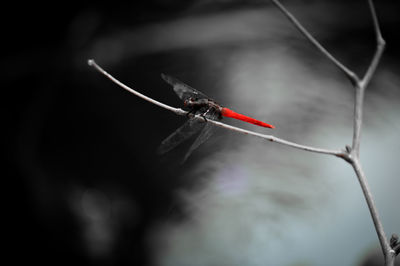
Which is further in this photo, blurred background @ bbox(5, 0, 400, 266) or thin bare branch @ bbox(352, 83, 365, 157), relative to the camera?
blurred background @ bbox(5, 0, 400, 266)

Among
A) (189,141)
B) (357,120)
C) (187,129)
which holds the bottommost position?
(189,141)

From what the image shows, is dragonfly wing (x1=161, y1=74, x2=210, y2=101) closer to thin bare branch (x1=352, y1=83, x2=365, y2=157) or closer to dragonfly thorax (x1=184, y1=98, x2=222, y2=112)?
dragonfly thorax (x1=184, y1=98, x2=222, y2=112)

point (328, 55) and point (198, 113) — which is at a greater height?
point (328, 55)

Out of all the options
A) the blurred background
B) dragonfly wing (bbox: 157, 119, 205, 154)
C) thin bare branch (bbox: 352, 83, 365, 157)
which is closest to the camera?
thin bare branch (bbox: 352, 83, 365, 157)

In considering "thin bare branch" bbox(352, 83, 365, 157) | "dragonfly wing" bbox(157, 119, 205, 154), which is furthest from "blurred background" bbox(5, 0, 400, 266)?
"thin bare branch" bbox(352, 83, 365, 157)

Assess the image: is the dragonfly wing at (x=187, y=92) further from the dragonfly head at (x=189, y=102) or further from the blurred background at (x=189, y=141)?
the blurred background at (x=189, y=141)

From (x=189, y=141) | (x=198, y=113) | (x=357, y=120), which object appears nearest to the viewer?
(x=357, y=120)

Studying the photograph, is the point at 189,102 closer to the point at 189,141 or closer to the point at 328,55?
the point at 189,141

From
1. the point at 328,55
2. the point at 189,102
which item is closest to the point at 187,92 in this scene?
the point at 189,102

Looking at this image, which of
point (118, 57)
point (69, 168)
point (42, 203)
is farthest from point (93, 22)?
point (42, 203)
